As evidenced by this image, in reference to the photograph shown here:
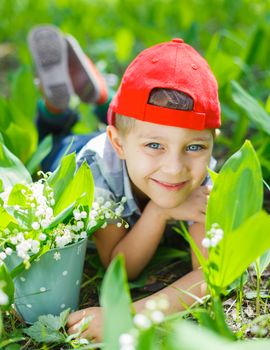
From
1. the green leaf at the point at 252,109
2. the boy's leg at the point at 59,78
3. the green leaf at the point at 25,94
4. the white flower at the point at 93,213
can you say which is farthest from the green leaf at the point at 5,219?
the boy's leg at the point at 59,78

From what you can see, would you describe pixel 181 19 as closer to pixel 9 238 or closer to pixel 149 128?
pixel 149 128

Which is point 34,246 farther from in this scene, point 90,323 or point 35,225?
point 90,323

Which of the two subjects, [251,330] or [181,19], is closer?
[251,330]

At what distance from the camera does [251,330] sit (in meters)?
1.33

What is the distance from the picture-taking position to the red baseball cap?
54.7 inches

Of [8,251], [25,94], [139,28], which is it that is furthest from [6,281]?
[139,28]

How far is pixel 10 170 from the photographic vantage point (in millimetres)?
1563

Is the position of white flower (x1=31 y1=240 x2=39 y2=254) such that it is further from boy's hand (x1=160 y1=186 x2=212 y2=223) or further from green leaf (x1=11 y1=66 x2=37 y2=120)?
green leaf (x1=11 y1=66 x2=37 y2=120)

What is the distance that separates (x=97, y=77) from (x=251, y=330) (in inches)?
56.3

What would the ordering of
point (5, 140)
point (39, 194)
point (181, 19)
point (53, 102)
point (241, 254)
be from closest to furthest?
point (241, 254) < point (39, 194) < point (5, 140) < point (53, 102) < point (181, 19)

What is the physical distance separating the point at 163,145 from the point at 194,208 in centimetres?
21

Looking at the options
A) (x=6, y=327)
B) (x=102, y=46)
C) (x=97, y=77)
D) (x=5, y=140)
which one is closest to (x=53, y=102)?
(x=97, y=77)

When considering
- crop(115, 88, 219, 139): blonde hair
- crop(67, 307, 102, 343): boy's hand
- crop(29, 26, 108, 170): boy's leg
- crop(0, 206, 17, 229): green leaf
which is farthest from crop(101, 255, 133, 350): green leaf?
crop(29, 26, 108, 170): boy's leg

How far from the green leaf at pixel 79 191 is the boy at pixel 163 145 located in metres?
0.15
